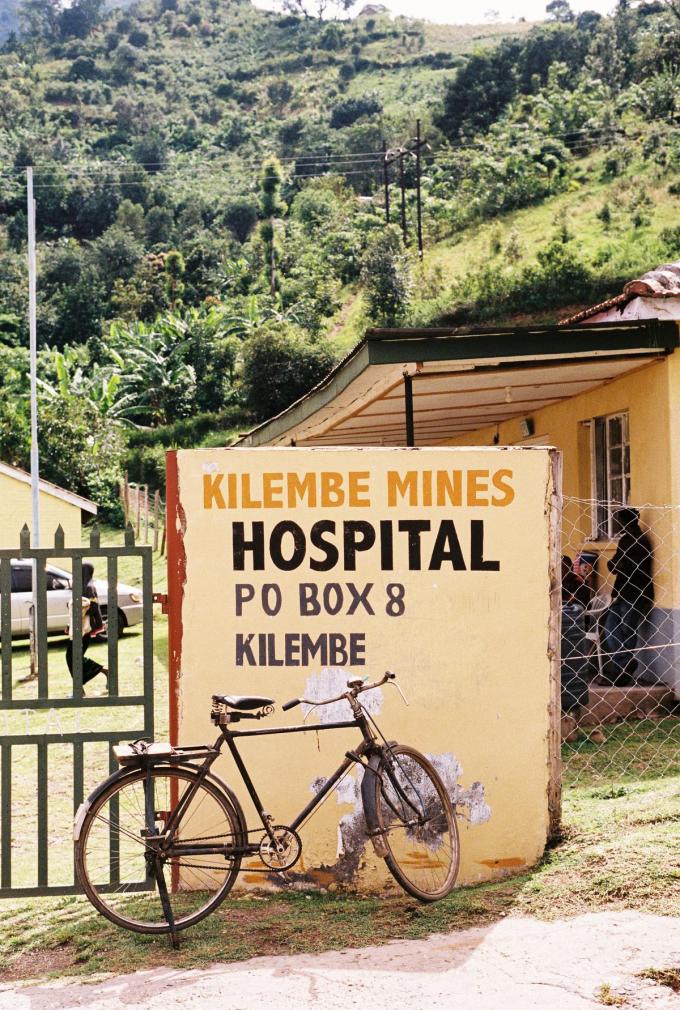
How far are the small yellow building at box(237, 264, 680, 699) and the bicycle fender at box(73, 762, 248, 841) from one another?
3.27 metres

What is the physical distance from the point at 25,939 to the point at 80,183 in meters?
86.5

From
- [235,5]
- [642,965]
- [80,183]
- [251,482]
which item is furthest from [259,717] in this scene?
[235,5]

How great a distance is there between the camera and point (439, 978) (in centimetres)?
423

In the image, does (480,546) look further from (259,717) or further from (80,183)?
(80,183)

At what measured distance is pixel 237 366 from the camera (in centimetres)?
4553

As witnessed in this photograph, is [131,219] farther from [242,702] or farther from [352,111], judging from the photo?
[242,702]

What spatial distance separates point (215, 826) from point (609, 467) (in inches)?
269

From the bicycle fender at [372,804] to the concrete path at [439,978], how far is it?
1.56 ft

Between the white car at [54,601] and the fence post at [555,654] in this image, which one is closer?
the fence post at [555,654]

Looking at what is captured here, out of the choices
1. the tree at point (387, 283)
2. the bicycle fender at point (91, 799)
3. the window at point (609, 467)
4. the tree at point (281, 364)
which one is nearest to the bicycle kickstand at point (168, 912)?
the bicycle fender at point (91, 799)

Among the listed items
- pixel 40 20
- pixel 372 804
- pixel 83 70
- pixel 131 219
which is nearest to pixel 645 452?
pixel 372 804

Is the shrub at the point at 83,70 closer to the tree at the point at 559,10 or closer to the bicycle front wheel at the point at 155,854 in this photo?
the tree at the point at 559,10

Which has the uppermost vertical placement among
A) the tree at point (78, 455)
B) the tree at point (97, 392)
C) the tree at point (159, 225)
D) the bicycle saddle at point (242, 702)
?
the tree at point (159, 225)

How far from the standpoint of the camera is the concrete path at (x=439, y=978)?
4.05 meters
